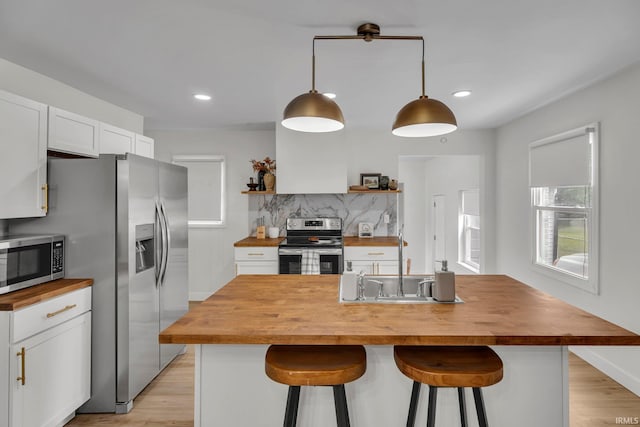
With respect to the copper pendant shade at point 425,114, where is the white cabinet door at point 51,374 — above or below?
below

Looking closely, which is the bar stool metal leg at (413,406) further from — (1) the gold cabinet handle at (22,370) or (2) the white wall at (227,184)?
(2) the white wall at (227,184)

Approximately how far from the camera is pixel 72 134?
2.61 m

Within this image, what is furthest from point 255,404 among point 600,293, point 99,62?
point 600,293

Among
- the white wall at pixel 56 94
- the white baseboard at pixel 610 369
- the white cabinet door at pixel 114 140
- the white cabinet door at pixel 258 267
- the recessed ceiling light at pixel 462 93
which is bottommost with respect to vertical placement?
the white baseboard at pixel 610 369

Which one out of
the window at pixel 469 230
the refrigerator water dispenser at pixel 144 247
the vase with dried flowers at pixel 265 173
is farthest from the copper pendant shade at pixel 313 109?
the window at pixel 469 230

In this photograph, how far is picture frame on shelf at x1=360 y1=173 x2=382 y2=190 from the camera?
461cm

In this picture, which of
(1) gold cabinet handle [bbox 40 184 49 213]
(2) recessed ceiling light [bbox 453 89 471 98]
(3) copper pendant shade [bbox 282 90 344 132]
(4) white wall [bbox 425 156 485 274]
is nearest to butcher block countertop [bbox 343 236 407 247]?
(4) white wall [bbox 425 156 485 274]

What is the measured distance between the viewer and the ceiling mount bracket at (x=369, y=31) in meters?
1.97

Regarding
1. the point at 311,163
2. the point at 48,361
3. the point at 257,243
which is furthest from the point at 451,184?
the point at 48,361

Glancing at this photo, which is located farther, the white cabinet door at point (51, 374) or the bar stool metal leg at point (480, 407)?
the white cabinet door at point (51, 374)

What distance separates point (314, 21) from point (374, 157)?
2.98 meters

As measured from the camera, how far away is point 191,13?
6.15ft

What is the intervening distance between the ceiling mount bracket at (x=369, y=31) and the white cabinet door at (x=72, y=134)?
2104mm

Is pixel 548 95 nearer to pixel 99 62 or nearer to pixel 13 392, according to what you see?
pixel 99 62
